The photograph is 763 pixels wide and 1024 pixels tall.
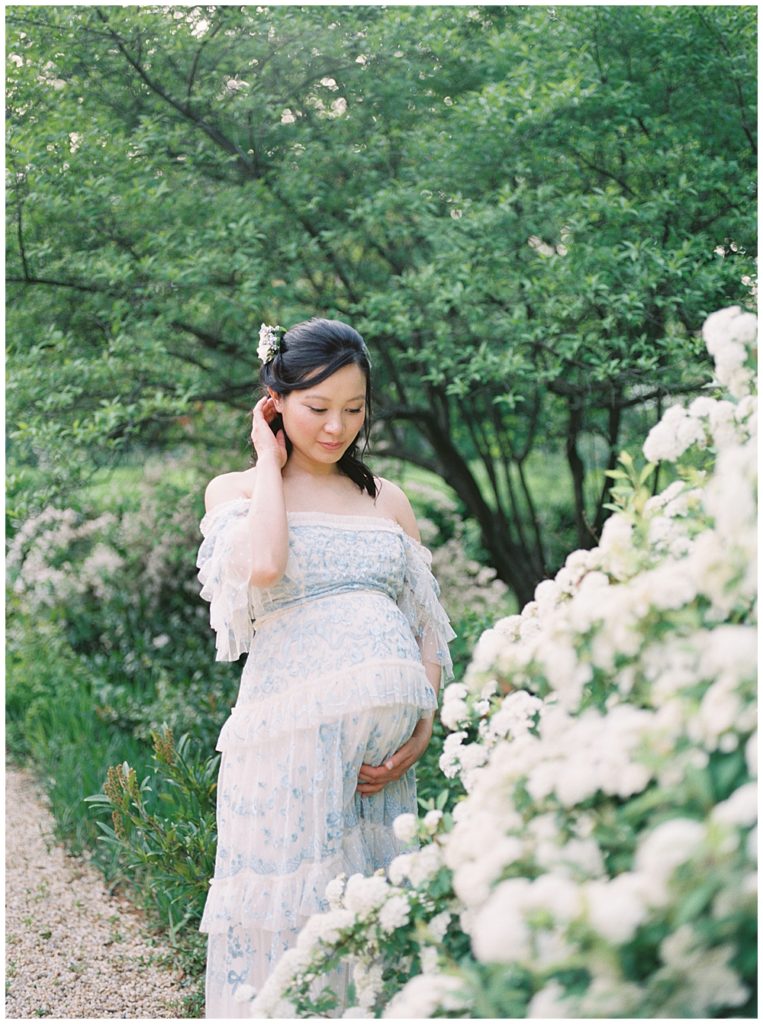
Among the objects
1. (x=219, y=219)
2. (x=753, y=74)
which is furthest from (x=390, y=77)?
(x=753, y=74)

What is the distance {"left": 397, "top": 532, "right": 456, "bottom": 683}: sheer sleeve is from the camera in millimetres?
2834

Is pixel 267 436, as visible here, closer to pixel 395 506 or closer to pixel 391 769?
pixel 395 506

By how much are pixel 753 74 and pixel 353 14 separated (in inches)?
68.4

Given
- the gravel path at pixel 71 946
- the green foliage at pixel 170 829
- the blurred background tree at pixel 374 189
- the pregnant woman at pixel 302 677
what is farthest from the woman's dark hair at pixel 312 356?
the gravel path at pixel 71 946

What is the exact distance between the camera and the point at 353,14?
14.4ft

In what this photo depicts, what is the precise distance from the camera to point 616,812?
1.40 m

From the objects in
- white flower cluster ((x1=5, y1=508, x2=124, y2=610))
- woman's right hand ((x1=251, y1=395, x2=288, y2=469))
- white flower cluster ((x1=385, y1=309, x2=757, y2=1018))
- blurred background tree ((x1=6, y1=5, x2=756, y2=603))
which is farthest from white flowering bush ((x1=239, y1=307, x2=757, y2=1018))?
white flower cluster ((x1=5, y1=508, x2=124, y2=610))

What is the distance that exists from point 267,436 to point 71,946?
2.29 meters

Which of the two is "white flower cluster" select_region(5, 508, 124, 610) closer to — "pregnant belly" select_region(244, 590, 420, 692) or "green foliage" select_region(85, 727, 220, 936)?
"green foliage" select_region(85, 727, 220, 936)

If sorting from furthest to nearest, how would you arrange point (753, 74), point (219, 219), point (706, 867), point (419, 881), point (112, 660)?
point (112, 660) → point (219, 219) → point (753, 74) → point (419, 881) → point (706, 867)

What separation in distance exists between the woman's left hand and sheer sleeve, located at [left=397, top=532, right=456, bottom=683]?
0.31 metres

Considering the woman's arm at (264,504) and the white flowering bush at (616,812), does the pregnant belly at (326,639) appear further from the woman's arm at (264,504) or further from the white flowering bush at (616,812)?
the white flowering bush at (616,812)

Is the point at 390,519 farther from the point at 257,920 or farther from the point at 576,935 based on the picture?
the point at 576,935

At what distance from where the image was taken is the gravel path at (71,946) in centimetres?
340
